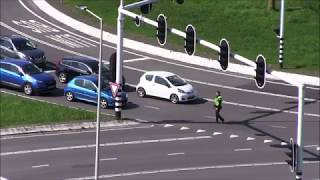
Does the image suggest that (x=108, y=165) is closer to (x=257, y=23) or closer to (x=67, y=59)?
→ (x=67, y=59)

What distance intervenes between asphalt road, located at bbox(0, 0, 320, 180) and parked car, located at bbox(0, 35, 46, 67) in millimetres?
2316

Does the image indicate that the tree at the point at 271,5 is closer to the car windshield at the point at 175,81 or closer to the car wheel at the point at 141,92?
the car windshield at the point at 175,81

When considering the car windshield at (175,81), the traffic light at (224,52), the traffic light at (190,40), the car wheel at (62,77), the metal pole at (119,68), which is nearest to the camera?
the traffic light at (224,52)

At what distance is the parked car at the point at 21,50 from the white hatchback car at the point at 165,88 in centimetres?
720

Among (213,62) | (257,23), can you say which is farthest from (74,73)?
(257,23)

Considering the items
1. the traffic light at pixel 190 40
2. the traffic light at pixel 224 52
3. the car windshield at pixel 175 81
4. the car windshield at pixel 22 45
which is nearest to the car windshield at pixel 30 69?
the car windshield at pixel 22 45

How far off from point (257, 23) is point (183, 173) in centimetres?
3069

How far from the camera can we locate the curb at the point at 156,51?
48625mm

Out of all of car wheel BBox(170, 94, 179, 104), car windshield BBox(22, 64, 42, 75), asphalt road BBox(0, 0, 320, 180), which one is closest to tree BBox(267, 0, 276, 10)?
asphalt road BBox(0, 0, 320, 180)

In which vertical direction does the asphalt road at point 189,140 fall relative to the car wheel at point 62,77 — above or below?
below

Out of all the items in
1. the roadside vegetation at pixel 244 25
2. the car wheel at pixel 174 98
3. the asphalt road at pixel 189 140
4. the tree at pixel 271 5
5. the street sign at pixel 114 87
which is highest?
the tree at pixel 271 5

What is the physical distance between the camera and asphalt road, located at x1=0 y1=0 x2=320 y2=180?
30.7 metres

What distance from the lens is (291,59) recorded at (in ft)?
172

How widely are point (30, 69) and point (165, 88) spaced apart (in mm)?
7309
